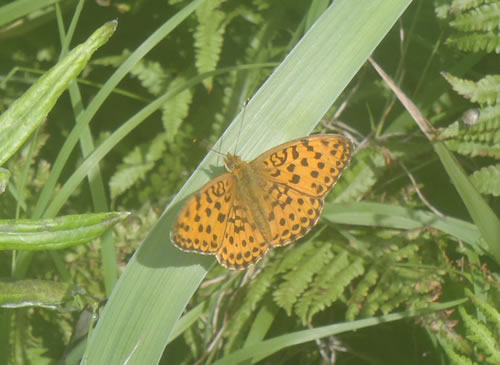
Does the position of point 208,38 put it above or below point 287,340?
above

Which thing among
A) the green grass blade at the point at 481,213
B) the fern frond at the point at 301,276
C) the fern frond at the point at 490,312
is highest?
the fern frond at the point at 301,276

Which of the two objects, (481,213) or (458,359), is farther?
(481,213)

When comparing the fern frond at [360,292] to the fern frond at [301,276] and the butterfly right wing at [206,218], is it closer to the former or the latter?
the fern frond at [301,276]

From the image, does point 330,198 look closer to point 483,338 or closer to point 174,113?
point 174,113

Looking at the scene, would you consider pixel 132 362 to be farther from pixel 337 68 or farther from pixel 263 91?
pixel 337 68

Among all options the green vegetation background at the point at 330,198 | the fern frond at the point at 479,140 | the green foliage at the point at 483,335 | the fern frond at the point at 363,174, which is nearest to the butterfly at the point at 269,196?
the green vegetation background at the point at 330,198

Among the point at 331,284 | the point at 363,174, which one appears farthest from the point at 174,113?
the point at 331,284
